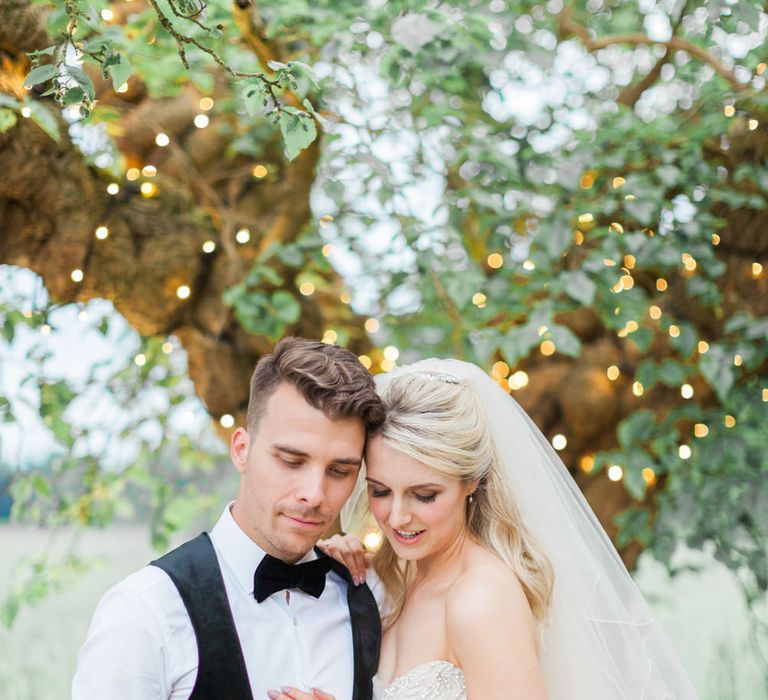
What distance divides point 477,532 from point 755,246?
1800 millimetres

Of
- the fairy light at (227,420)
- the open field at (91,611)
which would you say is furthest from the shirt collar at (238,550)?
the open field at (91,611)

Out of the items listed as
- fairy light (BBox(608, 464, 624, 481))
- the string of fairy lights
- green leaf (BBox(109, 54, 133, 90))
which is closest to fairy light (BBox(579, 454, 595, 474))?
the string of fairy lights

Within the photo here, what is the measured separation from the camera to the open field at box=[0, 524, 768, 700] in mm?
4660

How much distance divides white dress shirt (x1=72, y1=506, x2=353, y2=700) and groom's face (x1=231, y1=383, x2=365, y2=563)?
0.06m

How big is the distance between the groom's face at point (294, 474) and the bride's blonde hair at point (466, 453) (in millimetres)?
138

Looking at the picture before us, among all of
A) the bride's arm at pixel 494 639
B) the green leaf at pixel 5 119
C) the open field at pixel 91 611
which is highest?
the green leaf at pixel 5 119

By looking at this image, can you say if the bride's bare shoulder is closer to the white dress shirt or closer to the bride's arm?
the bride's arm

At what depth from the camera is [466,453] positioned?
6.72 ft

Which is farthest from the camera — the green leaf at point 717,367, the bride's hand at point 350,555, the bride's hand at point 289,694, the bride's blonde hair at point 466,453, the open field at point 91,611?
the open field at point 91,611

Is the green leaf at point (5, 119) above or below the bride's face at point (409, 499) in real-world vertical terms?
above

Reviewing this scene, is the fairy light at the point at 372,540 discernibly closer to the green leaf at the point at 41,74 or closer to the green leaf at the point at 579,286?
the green leaf at the point at 579,286

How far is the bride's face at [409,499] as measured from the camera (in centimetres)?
200

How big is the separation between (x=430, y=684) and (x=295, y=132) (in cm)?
120

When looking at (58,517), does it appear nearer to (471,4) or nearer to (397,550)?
(397,550)
